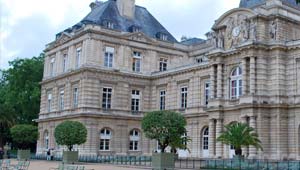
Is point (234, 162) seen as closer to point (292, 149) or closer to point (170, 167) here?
point (170, 167)

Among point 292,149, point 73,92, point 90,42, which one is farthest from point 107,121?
point 292,149

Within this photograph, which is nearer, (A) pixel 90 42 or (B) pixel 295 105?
(B) pixel 295 105

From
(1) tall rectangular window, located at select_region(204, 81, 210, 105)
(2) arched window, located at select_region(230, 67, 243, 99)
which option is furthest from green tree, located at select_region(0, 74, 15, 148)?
(2) arched window, located at select_region(230, 67, 243, 99)

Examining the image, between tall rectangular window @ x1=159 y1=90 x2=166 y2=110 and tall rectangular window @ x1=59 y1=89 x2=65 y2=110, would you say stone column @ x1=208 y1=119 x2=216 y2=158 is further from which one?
tall rectangular window @ x1=59 y1=89 x2=65 y2=110

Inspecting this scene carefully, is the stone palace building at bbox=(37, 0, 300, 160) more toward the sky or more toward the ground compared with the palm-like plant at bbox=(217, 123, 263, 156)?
more toward the sky

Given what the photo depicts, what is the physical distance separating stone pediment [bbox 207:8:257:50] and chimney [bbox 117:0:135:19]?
13449 millimetres

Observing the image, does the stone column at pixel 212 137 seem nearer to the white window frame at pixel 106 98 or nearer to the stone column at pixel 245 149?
the stone column at pixel 245 149

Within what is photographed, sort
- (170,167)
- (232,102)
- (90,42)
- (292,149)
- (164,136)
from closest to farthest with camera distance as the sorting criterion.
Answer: (170,167) → (164,136) → (292,149) → (232,102) → (90,42)

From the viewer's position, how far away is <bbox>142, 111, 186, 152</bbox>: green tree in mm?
30156

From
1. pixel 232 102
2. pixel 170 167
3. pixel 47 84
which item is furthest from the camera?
pixel 47 84

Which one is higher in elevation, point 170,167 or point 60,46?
point 60,46

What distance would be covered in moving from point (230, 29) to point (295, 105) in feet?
27.6

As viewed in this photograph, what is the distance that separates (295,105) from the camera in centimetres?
3556

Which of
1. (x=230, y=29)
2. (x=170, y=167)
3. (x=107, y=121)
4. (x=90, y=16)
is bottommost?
(x=170, y=167)
